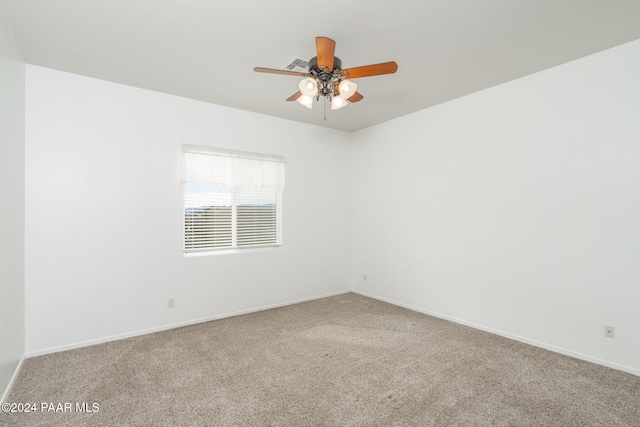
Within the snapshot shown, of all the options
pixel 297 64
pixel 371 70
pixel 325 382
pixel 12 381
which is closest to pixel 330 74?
pixel 371 70

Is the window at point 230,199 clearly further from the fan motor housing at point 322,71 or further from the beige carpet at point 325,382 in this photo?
the fan motor housing at point 322,71

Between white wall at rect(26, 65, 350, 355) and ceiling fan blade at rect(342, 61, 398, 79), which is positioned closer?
ceiling fan blade at rect(342, 61, 398, 79)

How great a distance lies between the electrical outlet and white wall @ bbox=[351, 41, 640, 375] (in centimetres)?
3

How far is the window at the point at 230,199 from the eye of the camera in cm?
378

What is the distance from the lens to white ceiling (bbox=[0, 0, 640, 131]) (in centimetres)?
209

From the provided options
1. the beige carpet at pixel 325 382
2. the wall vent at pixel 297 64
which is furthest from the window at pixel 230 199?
the wall vent at pixel 297 64

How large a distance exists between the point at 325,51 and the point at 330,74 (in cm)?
22

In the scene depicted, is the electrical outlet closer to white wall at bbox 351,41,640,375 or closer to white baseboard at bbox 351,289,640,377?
white wall at bbox 351,41,640,375

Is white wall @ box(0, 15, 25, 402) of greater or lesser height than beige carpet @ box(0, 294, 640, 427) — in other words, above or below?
above

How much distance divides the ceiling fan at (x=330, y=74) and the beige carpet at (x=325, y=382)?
2.25 metres

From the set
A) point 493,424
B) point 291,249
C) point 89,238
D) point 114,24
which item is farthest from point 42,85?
point 493,424

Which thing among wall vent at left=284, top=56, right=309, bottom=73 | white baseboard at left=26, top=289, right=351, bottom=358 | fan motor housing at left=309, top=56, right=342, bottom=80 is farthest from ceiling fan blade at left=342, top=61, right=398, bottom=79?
white baseboard at left=26, top=289, right=351, bottom=358

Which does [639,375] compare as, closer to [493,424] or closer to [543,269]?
[543,269]

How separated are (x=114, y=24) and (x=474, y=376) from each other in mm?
3943
